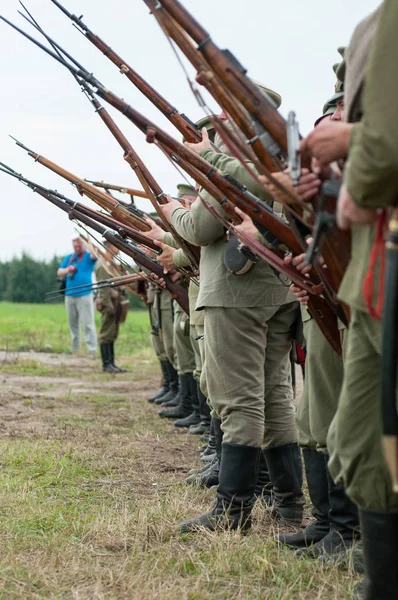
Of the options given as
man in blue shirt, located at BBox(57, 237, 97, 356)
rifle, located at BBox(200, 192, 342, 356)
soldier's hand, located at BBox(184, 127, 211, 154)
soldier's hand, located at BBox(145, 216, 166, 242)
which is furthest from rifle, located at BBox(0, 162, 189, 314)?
man in blue shirt, located at BBox(57, 237, 97, 356)

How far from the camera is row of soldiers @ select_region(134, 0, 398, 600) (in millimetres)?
2352

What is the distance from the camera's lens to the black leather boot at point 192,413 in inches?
333

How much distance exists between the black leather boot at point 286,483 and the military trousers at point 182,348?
3826 mm

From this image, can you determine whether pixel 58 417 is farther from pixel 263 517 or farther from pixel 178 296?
pixel 263 517

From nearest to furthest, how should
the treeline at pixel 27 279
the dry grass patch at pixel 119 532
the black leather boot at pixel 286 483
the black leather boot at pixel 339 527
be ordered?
the dry grass patch at pixel 119 532
the black leather boot at pixel 339 527
the black leather boot at pixel 286 483
the treeline at pixel 27 279

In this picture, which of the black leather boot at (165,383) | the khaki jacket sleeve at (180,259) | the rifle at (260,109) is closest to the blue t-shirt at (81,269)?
the black leather boot at (165,383)

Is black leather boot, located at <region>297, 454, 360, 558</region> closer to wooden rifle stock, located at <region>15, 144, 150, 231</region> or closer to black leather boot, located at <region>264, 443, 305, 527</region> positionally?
black leather boot, located at <region>264, 443, 305, 527</region>

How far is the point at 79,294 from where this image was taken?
50.7ft

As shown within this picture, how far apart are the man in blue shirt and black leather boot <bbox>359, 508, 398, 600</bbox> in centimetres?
1204

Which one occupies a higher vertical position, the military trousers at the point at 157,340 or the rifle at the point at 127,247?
the rifle at the point at 127,247

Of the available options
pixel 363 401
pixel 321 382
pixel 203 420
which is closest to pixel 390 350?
pixel 363 401

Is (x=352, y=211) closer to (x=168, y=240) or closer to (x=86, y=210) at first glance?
(x=168, y=240)

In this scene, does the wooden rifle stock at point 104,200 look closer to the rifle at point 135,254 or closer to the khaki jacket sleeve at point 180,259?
the rifle at point 135,254

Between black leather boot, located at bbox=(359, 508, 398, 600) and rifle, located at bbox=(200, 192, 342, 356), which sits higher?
rifle, located at bbox=(200, 192, 342, 356)
